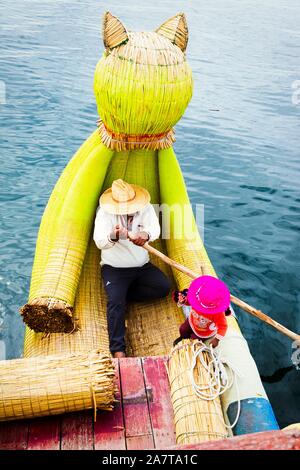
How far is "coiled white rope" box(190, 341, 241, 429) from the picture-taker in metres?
2.97

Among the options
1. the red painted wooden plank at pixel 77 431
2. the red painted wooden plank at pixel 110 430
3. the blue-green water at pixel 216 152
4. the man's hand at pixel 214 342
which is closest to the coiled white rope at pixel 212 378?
the man's hand at pixel 214 342

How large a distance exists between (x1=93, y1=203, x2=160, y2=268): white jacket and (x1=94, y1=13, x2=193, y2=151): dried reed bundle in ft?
2.33

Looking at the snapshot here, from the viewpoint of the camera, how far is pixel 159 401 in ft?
9.78

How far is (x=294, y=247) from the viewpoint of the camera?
24.0 feet

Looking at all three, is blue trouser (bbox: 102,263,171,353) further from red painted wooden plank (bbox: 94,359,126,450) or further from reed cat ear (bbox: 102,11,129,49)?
reed cat ear (bbox: 102,11,129,49)

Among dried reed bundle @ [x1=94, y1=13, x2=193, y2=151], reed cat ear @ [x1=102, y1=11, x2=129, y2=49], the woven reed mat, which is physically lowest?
the woven reed mat

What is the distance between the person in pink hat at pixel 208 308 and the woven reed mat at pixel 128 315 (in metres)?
0.68

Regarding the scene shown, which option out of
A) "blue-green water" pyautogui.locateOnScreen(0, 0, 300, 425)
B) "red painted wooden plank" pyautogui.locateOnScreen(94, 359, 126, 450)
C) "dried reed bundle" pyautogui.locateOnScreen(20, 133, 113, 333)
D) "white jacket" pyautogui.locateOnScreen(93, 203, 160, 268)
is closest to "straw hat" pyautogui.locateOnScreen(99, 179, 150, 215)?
"white jacket" pyautogui.locateOnScreen(93, 203, 160, 268)

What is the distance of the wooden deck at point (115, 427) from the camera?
2.67m

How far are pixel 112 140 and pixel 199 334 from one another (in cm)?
176

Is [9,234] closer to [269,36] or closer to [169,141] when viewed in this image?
[169,141]

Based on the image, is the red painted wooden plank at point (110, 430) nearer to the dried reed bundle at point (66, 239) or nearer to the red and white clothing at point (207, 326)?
the red and white clothing at point (207, 326)

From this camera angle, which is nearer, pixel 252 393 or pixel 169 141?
pixel 252 393
